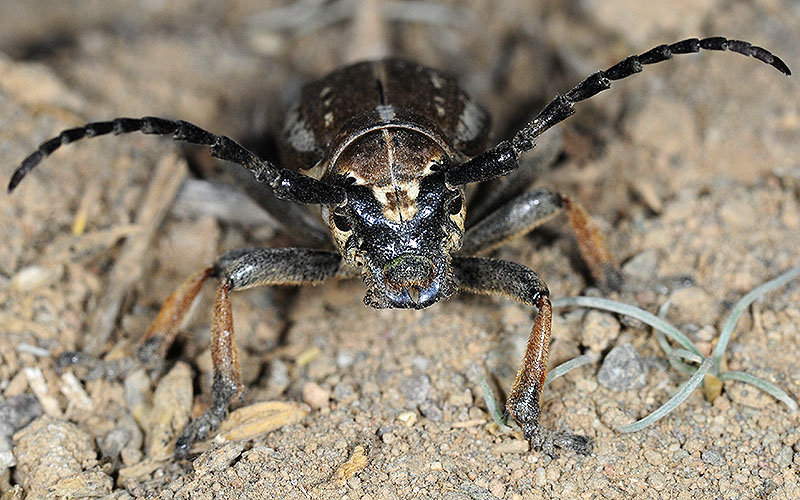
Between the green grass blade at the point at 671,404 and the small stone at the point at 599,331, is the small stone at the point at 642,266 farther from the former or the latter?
the green grass blade at the point at 671,404

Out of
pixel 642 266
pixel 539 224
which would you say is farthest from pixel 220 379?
pixel 642 266

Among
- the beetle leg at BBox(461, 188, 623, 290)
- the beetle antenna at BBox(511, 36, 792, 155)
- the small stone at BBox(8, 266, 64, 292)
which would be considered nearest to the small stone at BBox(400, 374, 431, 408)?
the beetle leg at BBox(461, 188, 623, 290)

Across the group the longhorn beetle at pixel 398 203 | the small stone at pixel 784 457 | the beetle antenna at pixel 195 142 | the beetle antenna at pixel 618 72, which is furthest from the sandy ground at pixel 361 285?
the beetle antenna at pixel 618 72

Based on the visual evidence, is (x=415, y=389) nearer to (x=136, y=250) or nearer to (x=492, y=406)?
(x=492, y=406)

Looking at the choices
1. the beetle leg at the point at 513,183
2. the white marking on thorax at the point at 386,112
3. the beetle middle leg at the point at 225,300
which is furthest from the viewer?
the beetle leg at the point at 513,183

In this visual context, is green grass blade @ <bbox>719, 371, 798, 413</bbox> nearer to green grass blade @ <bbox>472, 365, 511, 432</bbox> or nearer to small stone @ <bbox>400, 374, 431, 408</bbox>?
green grass blade @ <bbox>472, 365, 511, 432</bbox>

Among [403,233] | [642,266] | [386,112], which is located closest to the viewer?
[403,233]
